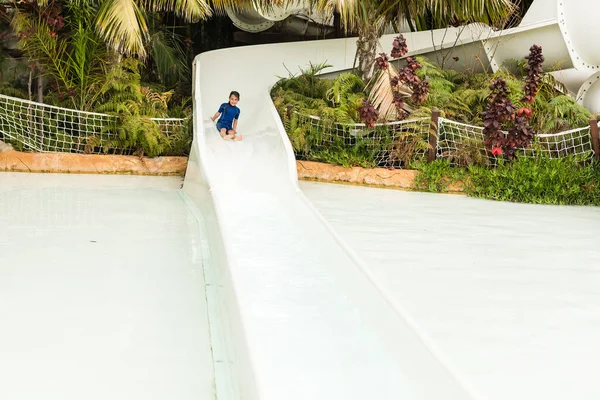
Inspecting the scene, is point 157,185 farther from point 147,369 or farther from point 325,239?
point 147,369

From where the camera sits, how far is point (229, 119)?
9.86 m

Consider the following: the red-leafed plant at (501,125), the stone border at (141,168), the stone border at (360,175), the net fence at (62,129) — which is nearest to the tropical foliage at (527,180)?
the stone border at (360,175)

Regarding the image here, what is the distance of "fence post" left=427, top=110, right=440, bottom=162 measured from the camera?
9156 mm

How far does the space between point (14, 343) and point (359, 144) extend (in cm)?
660

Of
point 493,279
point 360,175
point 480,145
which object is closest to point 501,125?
point 480,145

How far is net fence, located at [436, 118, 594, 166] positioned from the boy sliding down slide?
2864 mm

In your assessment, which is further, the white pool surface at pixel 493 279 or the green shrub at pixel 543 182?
the green shrub at pixel 543 182

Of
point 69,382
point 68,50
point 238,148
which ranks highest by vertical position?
point 68,50

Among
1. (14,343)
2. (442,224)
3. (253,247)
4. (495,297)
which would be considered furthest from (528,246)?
(14,343)

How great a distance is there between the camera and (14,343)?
3.63m

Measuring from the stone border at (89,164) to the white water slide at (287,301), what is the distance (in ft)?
2.72

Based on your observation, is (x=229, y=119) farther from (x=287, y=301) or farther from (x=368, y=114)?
(x=287, y=301)

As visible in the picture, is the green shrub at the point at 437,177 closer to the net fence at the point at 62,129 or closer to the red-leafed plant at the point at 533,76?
the red-leafed plant at the point at 533,76

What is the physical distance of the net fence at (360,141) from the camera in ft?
30.7
